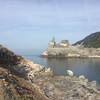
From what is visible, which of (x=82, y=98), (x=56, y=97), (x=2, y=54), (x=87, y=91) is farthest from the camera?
(x=87, y=91)

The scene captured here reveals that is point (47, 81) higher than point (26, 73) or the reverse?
the reverse

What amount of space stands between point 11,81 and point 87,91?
32.9m

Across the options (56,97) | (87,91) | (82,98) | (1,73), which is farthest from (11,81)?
(87,91)

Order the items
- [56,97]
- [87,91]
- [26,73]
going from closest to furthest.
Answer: [26,73]
[56,97]
[87,91]

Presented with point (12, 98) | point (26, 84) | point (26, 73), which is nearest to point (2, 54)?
point (26, 73)

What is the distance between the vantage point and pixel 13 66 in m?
8.52

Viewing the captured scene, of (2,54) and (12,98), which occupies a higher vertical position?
(2,54)

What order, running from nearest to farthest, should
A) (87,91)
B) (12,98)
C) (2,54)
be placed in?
(12,98)
(2,54)
(87,91)

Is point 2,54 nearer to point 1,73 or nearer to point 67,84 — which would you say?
point 1,73

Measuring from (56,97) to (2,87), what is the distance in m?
26.9

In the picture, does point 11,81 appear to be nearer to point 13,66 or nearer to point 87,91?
point 13,66

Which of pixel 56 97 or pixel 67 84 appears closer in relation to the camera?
pixel 56 97

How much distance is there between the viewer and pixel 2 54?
8430 mm

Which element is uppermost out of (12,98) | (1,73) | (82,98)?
(1,73)
